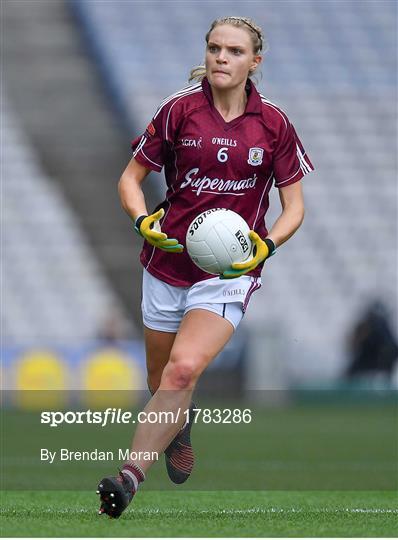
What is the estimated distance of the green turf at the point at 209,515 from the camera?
5.52 m

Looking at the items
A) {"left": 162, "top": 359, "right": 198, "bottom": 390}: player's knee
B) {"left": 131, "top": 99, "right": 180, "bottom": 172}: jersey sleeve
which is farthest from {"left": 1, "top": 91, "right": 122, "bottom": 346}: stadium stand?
{"left": 162, "top": 359, "right": 198, "bottom": 390}: player's knee

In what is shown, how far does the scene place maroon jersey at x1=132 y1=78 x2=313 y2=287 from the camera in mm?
6320

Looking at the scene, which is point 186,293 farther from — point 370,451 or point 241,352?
point 241,352

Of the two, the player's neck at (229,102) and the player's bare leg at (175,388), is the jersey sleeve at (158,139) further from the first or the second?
the player's bare leg at (175,388)

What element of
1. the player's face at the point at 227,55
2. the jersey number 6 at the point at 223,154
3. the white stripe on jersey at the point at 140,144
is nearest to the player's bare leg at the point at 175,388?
the jersey number 6 at the point at 223,154

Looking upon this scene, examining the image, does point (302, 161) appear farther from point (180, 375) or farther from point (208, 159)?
point (180, 375)

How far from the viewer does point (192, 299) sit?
20.9 ft

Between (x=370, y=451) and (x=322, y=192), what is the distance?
10739 millimetres

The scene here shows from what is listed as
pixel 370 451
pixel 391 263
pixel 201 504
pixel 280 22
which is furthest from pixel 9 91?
pixel 201 504

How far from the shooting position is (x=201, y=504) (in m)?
→ 7.21

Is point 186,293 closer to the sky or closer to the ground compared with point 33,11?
closer to the sky

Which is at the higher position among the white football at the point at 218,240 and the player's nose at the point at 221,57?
the player's nose at the point at 221,57

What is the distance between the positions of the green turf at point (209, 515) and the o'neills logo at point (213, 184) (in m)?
1.57

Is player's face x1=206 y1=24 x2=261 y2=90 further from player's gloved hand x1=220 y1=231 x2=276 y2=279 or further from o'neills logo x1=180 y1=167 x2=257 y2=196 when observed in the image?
player's gloved hand x1=220 y1=231 x2=276 y2=279
